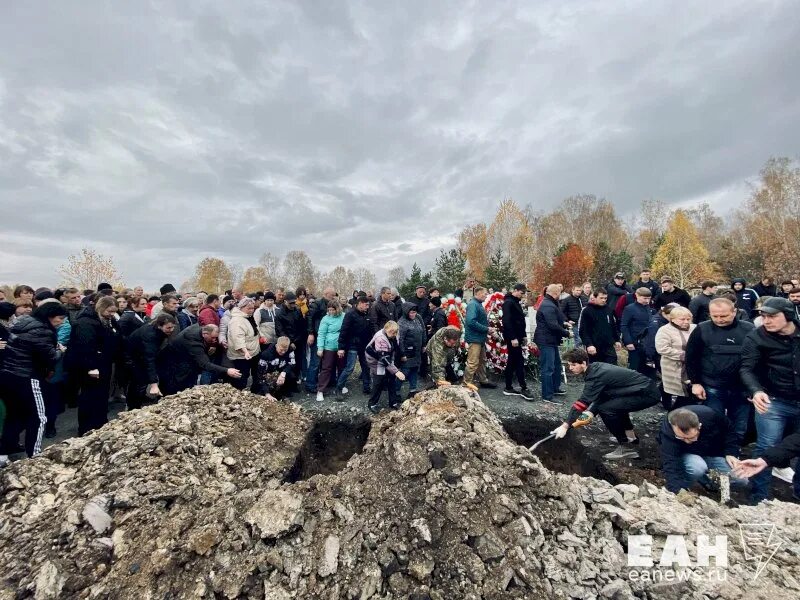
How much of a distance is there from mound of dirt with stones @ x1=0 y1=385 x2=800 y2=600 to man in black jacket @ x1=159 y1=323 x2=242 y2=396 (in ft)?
5.19

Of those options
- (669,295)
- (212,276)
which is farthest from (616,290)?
(212,276)

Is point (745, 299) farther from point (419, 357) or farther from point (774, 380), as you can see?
point (419, 357)

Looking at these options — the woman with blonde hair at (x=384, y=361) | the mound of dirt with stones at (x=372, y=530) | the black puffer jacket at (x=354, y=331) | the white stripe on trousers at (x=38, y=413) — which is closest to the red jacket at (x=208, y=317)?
the black puffer jacket at (x=354, y=331)

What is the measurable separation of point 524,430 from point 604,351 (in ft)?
6.68

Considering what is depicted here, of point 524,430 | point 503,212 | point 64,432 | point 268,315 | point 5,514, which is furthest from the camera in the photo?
point 503,212

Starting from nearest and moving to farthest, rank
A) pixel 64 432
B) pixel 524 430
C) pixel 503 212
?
1. pixel 64 432
2. pixel 524 430
3. pixel 503 212

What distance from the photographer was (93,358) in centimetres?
456

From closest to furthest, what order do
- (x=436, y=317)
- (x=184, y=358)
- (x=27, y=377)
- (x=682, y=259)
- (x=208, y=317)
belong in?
(x=27, y=377)
(x=184, y=358)
(x=208, y=317)
(x=436, y=317)
(x=682, y=259)

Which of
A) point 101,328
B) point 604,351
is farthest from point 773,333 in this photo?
point 101,328

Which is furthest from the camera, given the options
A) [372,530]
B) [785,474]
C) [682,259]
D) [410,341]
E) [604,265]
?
[682,259]

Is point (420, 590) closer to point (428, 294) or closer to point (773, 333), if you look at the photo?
point (773, 333)

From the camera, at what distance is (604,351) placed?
619 centimetres

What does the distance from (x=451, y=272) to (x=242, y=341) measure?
1784 cm

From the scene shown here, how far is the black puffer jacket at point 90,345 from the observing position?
451cm
